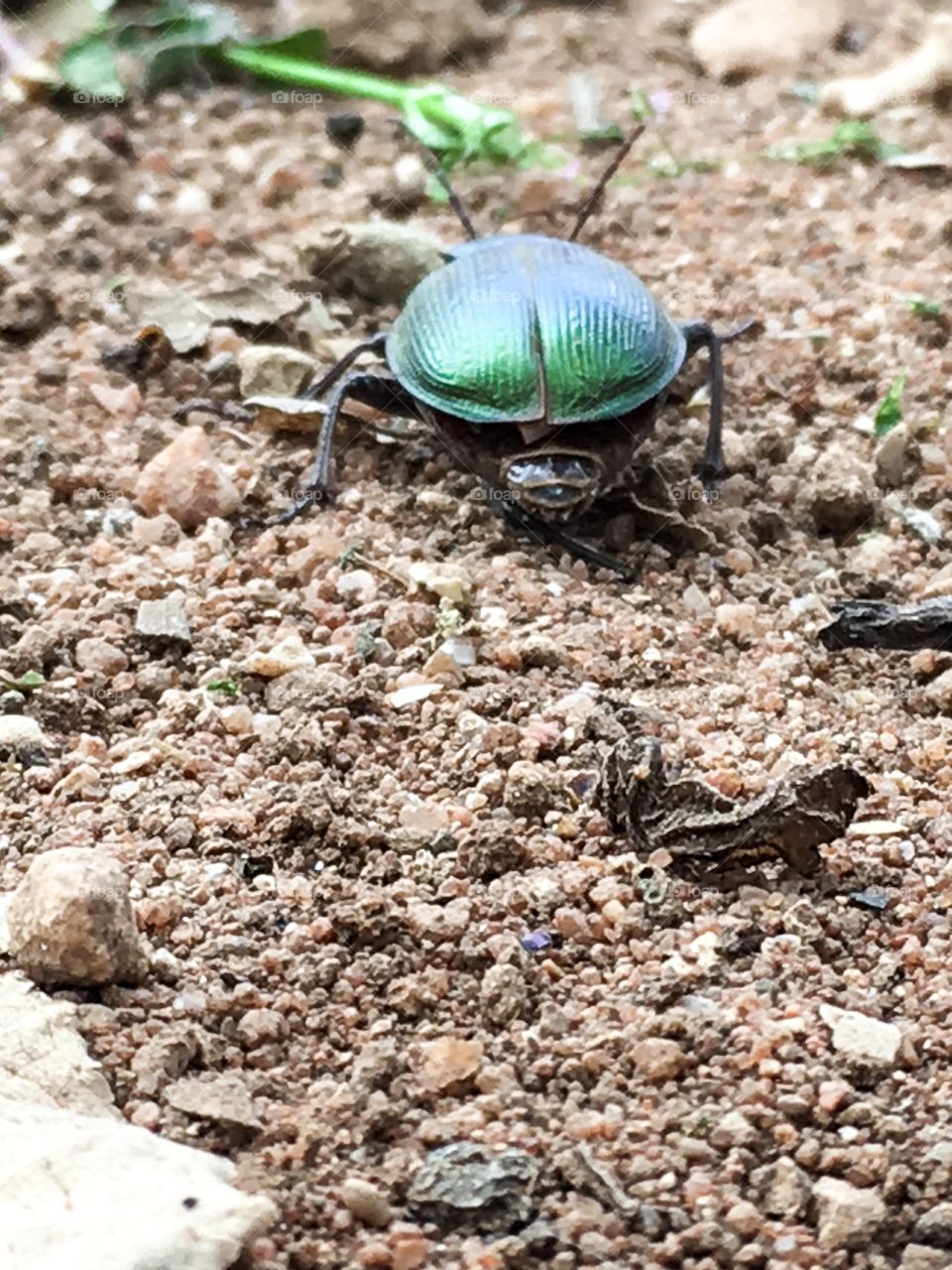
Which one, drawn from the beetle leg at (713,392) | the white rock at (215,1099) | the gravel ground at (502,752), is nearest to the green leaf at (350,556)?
the gravel ground at (502,752)

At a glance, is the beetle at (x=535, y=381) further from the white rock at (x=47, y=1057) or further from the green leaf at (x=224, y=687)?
the white rock at (x=47, y=1057)

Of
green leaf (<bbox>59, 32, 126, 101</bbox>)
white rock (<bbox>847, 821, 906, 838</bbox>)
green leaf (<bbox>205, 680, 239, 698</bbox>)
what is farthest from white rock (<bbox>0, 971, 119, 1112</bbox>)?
green leaf (<bbox>59, 32, 126, 101</bbox>)

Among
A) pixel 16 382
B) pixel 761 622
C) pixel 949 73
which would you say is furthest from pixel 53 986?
pixel 949 73

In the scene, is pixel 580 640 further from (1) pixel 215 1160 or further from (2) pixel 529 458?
(1) pixel 215 1160

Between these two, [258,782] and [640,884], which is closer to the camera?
[640,884]

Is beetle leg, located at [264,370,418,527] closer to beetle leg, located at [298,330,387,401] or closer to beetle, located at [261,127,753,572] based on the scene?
beetle, located at [261,127,753,572]

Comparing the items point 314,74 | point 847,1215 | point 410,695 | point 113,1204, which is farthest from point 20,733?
point 314,74
